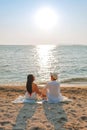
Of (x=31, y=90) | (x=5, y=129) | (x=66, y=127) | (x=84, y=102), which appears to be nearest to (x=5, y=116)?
(x=5, y=129)

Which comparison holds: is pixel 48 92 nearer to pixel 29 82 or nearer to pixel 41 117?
pixel 29 82

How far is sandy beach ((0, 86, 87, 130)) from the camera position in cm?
854

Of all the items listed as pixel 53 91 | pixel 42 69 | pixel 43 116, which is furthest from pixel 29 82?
pixel 42 69

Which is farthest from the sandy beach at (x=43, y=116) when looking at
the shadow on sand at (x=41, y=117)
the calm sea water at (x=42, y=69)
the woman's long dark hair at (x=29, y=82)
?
the calm sea water at (x=42, y=69)

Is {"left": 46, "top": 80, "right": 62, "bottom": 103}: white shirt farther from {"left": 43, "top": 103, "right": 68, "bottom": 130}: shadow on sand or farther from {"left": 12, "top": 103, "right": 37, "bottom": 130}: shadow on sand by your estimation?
{"left": 12, "top": 103, "right": 37, "bottom": 130}: shadow on sand

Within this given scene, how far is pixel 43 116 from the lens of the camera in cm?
959

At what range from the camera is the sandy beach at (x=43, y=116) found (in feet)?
28.0

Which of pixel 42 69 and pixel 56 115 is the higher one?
pixel 42 69

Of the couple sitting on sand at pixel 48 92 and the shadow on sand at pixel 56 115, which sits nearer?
the shadow on sand at pixel 56 115

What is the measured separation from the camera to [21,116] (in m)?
9.54

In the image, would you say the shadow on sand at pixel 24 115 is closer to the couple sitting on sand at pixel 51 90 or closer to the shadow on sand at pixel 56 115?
the shadow on sand at pixel 56 115

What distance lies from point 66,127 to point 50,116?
3.96ft


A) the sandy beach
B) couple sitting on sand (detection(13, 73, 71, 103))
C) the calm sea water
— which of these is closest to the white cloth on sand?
couple sitting on sand (detection(13, 73, 71, 103))

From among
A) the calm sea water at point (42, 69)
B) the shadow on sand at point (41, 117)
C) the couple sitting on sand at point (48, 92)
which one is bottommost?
the shadow on sand at point (41, 117)
